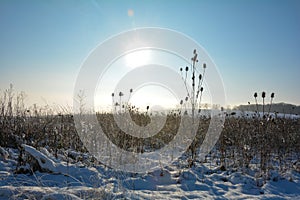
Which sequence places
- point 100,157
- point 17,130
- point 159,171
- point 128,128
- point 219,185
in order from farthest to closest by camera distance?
point 128,128, point 17,130, point 100,157, point 159,171, point 219,185

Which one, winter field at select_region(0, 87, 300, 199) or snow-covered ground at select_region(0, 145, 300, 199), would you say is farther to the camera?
winter field at select_region(0, 87, 300, 199)

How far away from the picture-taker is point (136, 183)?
332 centimetres

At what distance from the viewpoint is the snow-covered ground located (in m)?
2.59

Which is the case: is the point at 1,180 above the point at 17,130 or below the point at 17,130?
below

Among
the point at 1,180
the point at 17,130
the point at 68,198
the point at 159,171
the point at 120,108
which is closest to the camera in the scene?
the point at 68,198

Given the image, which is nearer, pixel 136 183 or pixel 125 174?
pixel 136 183

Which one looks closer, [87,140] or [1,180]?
[1,180]

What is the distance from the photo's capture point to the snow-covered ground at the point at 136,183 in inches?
102

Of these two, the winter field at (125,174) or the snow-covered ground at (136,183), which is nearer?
the snow-covered ground at (136,183)

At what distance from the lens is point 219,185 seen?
136 inches

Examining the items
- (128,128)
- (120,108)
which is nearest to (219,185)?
(128,128)

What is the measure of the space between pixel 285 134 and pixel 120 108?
409 centimetres

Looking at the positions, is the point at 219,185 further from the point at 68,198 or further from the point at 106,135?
the point at 106,135

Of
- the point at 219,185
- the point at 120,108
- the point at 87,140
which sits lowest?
the point at 219,185
